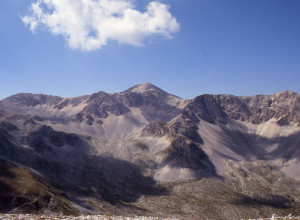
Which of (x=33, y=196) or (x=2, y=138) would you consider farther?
(x=2, y=138)

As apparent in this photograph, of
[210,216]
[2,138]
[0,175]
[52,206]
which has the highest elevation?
[2,138]

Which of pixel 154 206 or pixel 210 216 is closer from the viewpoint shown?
pixel 210 216

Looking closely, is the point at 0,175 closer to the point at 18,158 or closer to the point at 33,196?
the point at 33,196

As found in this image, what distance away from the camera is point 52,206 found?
302 feet

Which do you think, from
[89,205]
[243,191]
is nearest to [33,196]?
[89,205]

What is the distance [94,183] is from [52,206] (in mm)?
101117

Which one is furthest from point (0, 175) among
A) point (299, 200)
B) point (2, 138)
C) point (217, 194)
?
point (299, 200)

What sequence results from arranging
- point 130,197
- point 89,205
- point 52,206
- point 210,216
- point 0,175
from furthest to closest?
1. point 130,197
2. point 210,216
3. point 89,205
4. point 0,175
5. point 52,206

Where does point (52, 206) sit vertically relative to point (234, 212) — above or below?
above

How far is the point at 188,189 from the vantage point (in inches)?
7520

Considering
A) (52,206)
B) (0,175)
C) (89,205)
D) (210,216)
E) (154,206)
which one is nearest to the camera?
(52,206)

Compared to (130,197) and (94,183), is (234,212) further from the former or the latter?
(94,183)

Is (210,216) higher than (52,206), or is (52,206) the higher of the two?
(52,206)

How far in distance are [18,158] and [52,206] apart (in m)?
113
